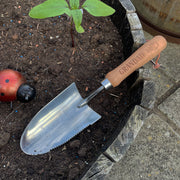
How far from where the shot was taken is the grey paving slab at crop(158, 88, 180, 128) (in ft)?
5.80

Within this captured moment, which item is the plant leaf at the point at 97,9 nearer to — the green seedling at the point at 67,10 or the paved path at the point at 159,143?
the green seedling at the point at 67,10

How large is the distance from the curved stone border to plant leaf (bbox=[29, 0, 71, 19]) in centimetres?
49

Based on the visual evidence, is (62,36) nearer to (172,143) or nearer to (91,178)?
(91,178)

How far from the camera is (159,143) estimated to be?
5.47 ft

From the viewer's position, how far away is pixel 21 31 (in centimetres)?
163

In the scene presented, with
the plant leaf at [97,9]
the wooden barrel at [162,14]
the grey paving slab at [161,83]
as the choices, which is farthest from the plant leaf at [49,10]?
the grey paving slab at [161,83]

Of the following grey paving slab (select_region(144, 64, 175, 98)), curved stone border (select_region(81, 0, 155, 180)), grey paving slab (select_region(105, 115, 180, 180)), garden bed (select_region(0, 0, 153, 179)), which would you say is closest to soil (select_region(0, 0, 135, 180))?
garden bed (select_region(0, 0, 153, 179))

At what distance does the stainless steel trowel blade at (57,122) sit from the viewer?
1262 millimetres

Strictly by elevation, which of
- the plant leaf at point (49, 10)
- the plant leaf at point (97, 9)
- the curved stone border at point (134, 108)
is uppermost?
the plant leaf at point (97, 9)

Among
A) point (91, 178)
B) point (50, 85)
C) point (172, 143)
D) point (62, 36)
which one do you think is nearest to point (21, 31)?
point (62, 36)

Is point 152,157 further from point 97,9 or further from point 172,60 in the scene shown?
point 97,9

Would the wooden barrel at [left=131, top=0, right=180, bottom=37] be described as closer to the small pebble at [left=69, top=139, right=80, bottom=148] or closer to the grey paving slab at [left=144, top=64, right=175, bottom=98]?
the grey paving slab at [left=144, top=64, right=175, bottom=98]

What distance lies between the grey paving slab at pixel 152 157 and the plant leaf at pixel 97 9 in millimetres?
931

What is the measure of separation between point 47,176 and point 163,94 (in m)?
1.14
